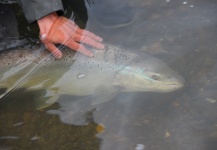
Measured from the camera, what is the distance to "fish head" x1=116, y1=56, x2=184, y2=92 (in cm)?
259

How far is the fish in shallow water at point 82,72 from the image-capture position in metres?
2.68

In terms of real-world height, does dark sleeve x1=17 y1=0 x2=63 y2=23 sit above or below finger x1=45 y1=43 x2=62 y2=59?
above

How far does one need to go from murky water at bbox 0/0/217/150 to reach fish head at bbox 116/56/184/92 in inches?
2.4

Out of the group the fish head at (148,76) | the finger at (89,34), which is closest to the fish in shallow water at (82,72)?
the fish head at (148,76)

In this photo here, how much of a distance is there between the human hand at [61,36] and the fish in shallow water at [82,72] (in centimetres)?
6

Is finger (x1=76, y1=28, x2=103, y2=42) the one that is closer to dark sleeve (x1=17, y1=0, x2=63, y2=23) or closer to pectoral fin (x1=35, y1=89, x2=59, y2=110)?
dark sleeve (x1=17, y1=0, x2=63, y2=23)

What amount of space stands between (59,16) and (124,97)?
89 centimetres

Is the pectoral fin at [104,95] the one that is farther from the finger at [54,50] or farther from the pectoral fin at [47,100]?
the finger at [54,50]

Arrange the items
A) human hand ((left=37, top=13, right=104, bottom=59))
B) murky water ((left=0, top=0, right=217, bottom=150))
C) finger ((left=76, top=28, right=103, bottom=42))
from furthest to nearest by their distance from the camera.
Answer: finger ((left=76, top=28, right=103, bottom=42)), human hand ((left=37, top=13, right=104, bottom=59)), murky water ((left=0, top=0, right=217, bottom=150))

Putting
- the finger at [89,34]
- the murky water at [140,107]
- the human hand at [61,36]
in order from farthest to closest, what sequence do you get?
the finger at [89,34] → the human hand at [61,36] → the murky water at [140,107]

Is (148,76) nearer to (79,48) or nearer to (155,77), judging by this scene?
(155,77)

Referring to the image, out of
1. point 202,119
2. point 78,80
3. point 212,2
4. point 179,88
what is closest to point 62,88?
point 78,80

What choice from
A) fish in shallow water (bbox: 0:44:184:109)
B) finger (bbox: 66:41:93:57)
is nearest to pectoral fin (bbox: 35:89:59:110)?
fish in shallow water (bbox: 0:44:184:109)

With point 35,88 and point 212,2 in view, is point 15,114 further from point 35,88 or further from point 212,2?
point 212,2
